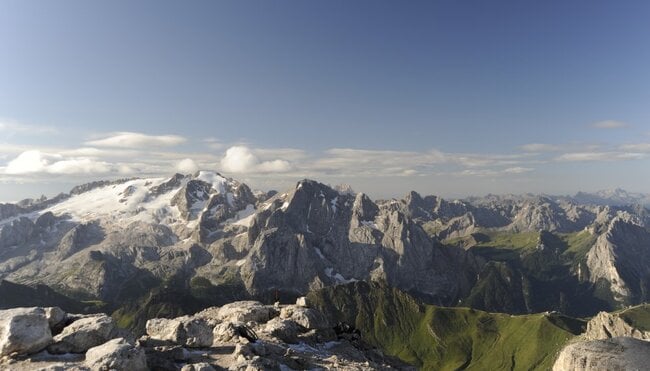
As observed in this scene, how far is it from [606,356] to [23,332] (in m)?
43.7

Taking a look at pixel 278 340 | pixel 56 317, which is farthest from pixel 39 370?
pixel 278 340

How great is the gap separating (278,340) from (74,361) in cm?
2384

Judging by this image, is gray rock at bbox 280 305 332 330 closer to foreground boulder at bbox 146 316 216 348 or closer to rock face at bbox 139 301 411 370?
rock face at bbox 139 301 411 370

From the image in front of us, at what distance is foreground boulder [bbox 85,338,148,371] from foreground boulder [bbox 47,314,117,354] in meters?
3.88

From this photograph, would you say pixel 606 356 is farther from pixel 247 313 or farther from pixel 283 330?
pixel 247 313

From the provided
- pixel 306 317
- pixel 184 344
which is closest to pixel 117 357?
pixel 184 344

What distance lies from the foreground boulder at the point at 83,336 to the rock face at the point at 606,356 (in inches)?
1483

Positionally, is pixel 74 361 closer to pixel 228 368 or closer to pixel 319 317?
pixel 228 368

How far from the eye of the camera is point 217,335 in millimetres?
51562

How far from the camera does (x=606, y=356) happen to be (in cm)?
3028

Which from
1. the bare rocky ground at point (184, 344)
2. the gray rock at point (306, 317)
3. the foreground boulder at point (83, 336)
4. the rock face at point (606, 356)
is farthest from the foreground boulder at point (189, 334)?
the rock face at point (606, 356)

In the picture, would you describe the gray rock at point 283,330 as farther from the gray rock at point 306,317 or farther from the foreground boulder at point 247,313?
the foreground boulder at point 247,313

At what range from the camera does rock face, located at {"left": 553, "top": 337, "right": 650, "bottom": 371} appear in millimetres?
29109

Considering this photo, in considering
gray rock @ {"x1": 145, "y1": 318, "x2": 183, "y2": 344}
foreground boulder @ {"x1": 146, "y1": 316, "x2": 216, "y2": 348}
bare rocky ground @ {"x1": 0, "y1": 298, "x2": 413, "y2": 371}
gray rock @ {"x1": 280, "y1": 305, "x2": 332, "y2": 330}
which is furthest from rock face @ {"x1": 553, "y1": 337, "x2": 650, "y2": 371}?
gray rock @ {"x1": 280, "y1": 305, "x2": 332, "y2": 330}
